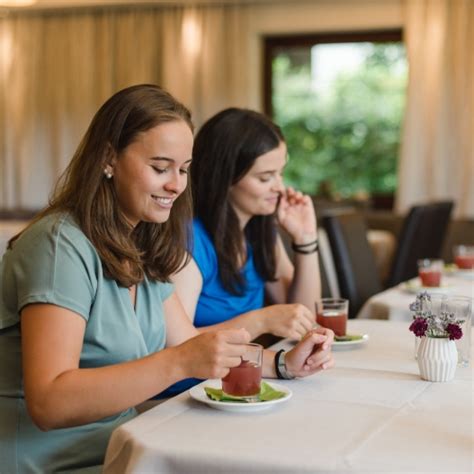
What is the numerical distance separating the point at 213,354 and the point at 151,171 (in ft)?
1.40

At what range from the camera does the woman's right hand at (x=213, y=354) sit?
161 cm

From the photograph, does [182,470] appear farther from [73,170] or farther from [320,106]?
[320,106]

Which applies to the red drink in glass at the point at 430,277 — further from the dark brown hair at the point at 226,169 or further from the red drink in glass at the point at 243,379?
the red drink in glass at the point at 243,379

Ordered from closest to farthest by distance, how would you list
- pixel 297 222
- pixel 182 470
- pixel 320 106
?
pixel 182 470
pixel 297 222
pixel 320 106

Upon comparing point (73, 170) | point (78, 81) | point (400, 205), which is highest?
point (78, 81)

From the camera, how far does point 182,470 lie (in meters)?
1.41

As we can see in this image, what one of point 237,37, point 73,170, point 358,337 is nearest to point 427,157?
point 237,37

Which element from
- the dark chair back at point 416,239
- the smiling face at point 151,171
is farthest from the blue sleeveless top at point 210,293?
the dark chair back at point 416,239

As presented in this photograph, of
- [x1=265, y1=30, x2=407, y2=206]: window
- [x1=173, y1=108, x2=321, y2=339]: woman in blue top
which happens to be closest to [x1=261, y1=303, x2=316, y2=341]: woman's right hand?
[x1=173, y1=108, x2=321, y2=339]: woman in blue top

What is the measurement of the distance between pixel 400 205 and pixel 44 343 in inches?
255

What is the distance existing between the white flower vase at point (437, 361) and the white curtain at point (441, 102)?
19.3 feet

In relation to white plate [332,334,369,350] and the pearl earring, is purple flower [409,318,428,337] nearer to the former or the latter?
white plate [332,334,369,350]

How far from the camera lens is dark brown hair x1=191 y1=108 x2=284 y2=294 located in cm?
270

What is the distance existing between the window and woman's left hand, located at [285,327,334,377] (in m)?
6.21
